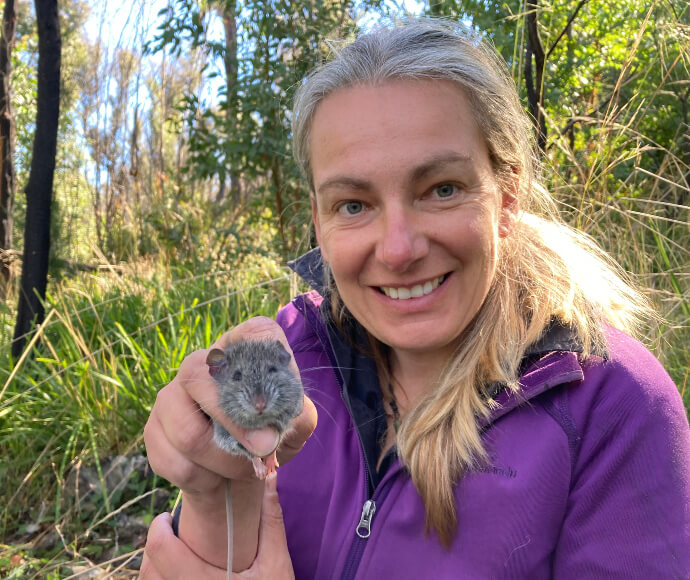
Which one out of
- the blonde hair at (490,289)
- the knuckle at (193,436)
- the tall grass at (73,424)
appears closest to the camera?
the knuckle at (193,436)

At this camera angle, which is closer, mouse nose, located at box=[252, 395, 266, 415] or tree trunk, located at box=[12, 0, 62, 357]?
mouse nose, located at box=[252, 395, 266, 415]

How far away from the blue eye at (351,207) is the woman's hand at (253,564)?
0.81 m

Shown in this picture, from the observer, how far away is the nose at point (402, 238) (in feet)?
5.26

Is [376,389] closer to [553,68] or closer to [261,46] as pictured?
[553,68]

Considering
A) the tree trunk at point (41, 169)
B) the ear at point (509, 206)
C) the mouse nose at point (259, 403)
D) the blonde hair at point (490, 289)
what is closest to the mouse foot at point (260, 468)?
the mouse nose at point (259, 403)

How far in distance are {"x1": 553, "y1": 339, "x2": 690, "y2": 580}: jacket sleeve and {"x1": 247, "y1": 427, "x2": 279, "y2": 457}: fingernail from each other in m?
0.77

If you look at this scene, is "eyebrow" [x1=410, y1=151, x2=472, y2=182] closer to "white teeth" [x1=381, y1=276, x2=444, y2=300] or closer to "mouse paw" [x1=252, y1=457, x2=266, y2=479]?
"white teeth" [x1=381, y1=276, x2=444, y2=300]

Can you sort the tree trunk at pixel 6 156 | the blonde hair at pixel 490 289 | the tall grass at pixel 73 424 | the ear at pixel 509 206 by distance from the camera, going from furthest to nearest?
1. the tree trunk at pixel 6 156
2. the tall grass at pixel 73 424
3. the ear at pixel 509 206
4. the blonde hair at pixel 490 289

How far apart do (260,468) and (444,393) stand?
0.61 metres

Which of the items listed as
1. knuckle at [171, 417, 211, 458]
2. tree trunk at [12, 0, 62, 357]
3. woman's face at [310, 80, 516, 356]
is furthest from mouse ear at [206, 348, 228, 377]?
tree trunk at [12, 0, 62, 357]

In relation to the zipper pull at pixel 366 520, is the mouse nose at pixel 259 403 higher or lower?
higher

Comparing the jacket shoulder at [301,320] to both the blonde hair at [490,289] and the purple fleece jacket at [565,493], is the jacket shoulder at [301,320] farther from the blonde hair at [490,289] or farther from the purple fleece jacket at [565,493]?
the purple fleece jacket at [565,493]

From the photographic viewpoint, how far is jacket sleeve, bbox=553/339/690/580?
134 cm

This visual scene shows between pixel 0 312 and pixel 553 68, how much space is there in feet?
17.3
